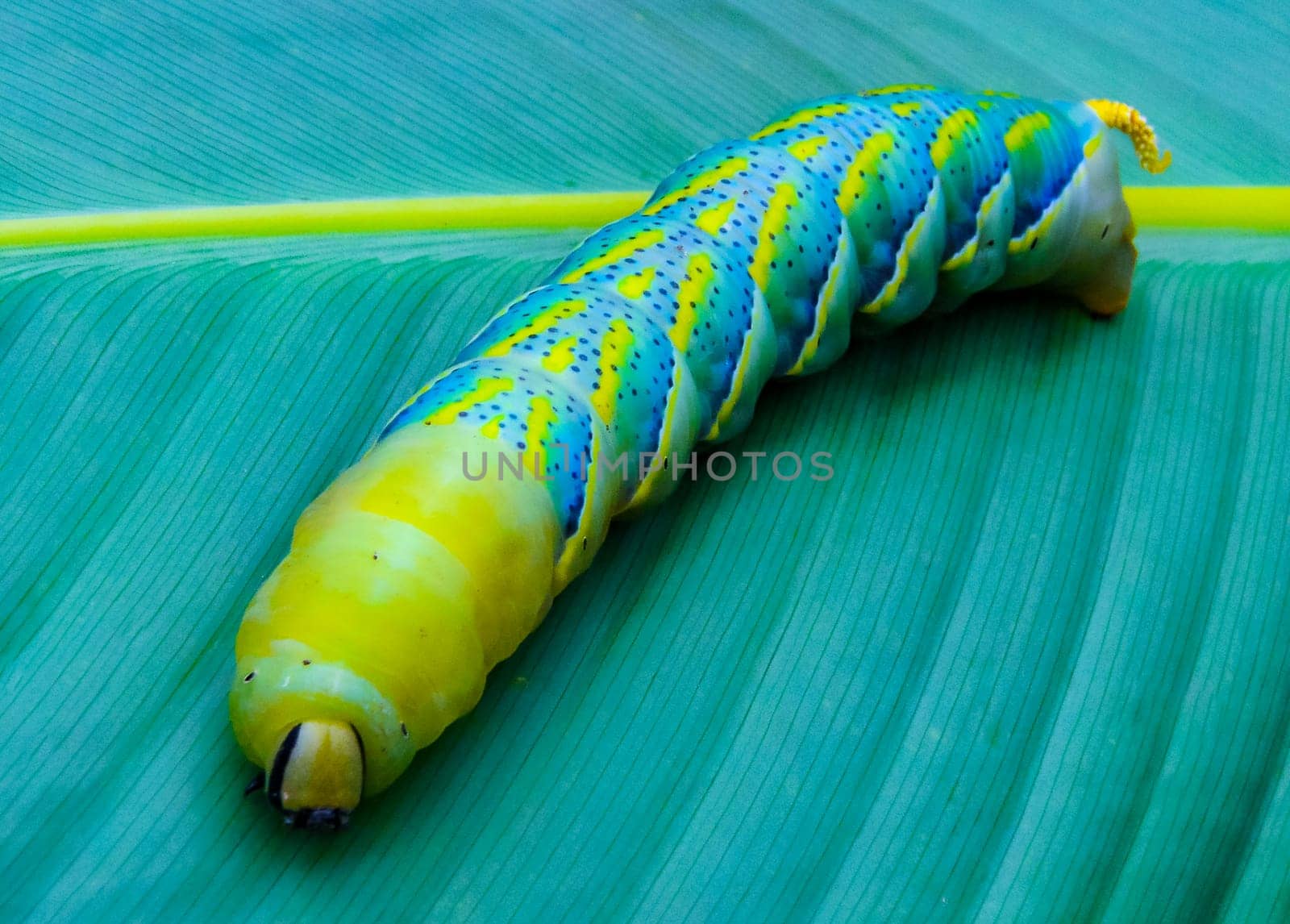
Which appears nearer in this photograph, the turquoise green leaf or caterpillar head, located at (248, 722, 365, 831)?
caterpillar head, located at (248, 722, 365, 831)

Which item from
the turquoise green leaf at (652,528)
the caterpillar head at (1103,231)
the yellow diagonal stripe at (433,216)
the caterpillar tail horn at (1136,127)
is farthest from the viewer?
the caterpillar tail horn at (1136,127)

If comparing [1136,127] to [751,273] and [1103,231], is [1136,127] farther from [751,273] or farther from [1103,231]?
[751,273]

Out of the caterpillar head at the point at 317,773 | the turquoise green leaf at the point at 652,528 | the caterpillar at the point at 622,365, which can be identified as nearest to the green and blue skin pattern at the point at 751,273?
the caterpillar at the point at 622,365

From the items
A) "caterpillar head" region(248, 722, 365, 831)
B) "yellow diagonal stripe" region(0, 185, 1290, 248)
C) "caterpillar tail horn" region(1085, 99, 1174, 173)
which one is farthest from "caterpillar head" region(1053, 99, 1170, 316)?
"caterpillar head" region(248, 722, 365, 831)

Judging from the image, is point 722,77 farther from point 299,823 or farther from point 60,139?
point 299,823

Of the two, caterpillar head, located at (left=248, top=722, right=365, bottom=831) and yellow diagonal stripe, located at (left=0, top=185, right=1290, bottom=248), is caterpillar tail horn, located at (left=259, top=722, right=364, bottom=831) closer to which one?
caterpillar head, located at (left=248, top=722, right=365, bottom=831)

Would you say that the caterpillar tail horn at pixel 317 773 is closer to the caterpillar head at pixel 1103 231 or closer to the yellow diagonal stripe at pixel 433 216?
the yellow diagonal stripe at pixel 433 216

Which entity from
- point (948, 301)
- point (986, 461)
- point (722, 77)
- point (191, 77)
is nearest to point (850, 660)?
point (986, 461)

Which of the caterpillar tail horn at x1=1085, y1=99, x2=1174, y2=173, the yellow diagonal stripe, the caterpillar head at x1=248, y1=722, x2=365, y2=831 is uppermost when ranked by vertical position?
the caterpillar tail horn at x1=1085, y1=99, x2=1174, y2=173
